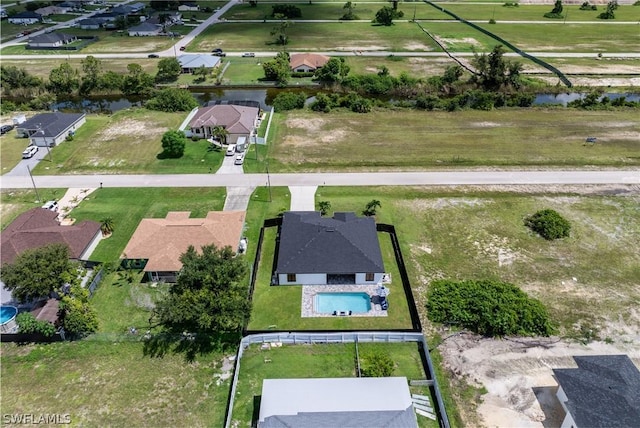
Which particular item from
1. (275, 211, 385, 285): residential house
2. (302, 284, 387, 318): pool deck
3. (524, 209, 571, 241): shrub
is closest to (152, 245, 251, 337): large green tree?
(302, 284, 387, 318): pool deck

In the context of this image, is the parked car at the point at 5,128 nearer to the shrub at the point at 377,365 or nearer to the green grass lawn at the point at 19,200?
the green grass lawn at the point at 19,200

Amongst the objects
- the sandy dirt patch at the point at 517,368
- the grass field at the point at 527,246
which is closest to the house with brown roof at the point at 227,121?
the grass field at the point at 527,246

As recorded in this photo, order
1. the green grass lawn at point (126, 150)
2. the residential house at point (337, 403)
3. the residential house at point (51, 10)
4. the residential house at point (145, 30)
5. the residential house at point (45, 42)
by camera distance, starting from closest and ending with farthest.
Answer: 1. the residential house at point (337, 403)
2. the green grass lawn at point (126, 150)
3. the residential house at point (45, 42)
4. the residential house at point (145, 30)
5. the residential house at point (51, 10)

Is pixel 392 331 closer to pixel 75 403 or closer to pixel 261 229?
pixel 261 229

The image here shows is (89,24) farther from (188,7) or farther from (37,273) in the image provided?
(37,273)

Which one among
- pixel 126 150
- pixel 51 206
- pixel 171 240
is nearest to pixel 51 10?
pixel 126 150

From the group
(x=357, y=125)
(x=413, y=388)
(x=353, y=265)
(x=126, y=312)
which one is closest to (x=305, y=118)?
(x=357, y=125)
